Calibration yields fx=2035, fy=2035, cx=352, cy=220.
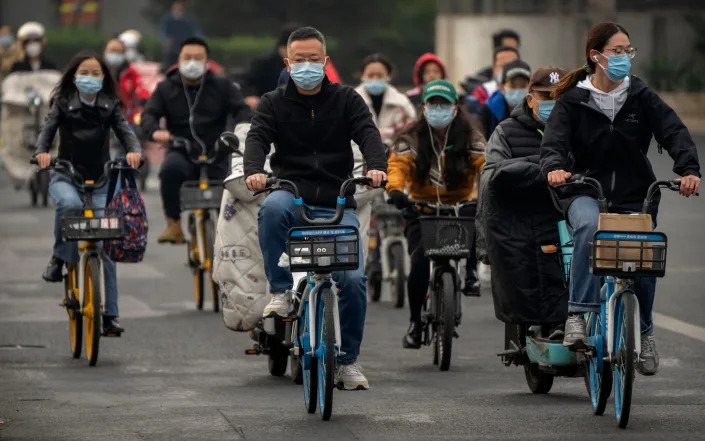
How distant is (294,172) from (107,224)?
254 cm

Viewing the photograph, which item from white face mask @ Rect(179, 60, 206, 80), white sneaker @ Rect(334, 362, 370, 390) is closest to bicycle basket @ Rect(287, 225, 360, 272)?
white sneaker @ Rect(334, 362, 370, 390)

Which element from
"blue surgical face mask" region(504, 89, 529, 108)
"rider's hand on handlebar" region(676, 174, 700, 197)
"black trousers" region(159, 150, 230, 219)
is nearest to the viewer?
"rider's hand on handlebar" region(676, 174, 700, 197)

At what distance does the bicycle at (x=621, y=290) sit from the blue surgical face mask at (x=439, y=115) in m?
3.42

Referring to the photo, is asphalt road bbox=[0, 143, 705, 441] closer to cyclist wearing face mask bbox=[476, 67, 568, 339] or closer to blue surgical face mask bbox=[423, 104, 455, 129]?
cyclist wearing face mask bbox=[476, 67, 568, 339]

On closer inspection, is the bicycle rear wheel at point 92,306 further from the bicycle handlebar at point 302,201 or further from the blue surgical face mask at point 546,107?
the blue surgical face mask at point 546,107

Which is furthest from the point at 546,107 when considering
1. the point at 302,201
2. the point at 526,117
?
the point at 302,201

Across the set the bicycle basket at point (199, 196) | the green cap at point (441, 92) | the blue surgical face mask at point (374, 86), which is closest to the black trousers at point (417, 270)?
the green cap at point (441, 92)

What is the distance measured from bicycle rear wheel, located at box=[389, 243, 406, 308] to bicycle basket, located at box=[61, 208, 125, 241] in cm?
365

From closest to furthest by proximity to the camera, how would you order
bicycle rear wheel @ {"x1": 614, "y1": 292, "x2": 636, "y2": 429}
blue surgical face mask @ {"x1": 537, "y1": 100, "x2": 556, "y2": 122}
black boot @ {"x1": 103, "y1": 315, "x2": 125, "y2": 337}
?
bicycle rear wheel @ {"x1": 614, "y1": 292, "x2": 636, "y2": 429}, blue surgical face mask @ {"x1": 537, "y1": 100, "x2": 556, "y2": 122}, black boot @ {"x1": 103, "y1": 315, "x2": 125, "y2": 337}

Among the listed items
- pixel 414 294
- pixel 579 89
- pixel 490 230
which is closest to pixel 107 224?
pixel 414 294

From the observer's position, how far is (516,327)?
1095 centimetres

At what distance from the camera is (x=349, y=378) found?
32.9ft

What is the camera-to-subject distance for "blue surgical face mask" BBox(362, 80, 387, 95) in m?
17.1

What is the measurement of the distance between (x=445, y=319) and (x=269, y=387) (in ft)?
4.37
